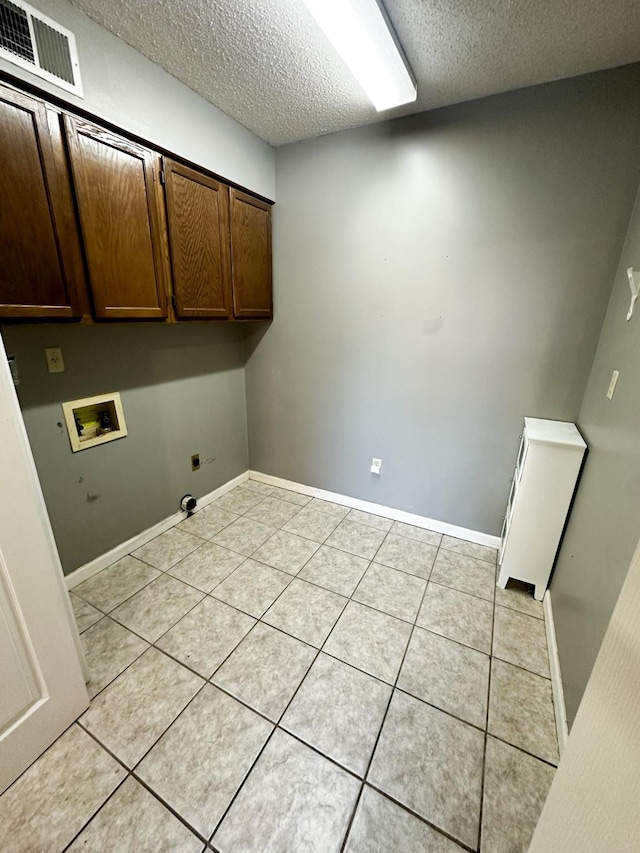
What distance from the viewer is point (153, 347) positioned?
6.81 ft

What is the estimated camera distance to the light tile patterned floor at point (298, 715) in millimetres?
991

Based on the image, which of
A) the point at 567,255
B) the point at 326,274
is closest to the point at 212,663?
the point at 326,274

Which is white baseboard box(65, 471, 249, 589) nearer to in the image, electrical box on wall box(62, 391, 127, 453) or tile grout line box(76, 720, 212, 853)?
electrical box on wall box(62, 391, 127, 453)

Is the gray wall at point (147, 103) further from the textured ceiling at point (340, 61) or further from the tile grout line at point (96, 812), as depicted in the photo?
the tile grout line at point (96, 812)

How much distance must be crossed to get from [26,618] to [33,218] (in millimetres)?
1407

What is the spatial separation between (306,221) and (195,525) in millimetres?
2331

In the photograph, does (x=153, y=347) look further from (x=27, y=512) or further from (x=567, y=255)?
(x=567, y=255)

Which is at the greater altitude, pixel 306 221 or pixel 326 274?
pixel 306 221

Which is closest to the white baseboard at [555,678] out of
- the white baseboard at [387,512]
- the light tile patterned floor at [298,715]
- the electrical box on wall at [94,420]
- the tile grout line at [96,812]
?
the light tile patterned floor at [298,715]

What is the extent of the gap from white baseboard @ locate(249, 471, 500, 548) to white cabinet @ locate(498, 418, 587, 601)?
1.26 ft

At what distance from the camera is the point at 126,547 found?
2100 millimetres

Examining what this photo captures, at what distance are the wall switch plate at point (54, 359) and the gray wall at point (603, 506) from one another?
2.37m

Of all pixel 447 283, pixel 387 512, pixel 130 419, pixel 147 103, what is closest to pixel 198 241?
pixel 147 103

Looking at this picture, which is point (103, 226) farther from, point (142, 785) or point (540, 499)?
point (540, 499)
